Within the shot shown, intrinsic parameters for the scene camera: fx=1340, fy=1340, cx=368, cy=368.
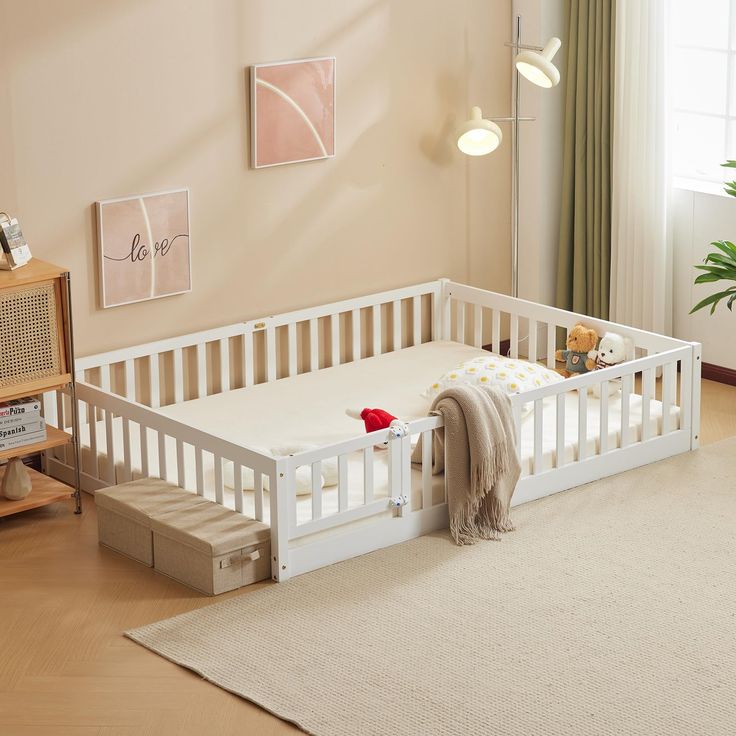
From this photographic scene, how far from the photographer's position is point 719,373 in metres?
5.66

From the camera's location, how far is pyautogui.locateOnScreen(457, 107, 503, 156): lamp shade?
205 inches

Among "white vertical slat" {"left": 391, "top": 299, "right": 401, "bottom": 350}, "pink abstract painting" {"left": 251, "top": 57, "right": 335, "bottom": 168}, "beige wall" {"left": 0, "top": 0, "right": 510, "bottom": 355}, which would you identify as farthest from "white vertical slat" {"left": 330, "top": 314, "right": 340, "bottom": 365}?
"pink abstract painting" {"left": 251, "top": 57, "right": 335, "bottom": 168}

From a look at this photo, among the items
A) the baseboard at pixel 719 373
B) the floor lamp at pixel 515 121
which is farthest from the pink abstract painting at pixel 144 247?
the baseboard at pixel 719 373

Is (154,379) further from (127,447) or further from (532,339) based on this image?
(532,339)

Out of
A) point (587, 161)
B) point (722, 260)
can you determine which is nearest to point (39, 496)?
point (722, 260)

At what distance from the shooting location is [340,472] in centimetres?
387

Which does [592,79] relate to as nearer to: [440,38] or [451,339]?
[440,38]

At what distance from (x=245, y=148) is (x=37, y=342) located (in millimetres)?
1205

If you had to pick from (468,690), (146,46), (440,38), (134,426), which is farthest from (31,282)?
(440,38)

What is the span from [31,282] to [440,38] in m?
2.18

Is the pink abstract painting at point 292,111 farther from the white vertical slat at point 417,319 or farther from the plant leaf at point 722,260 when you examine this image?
the plant leaf at point 722,260

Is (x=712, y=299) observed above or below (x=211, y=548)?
above

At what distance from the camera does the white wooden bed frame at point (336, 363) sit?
3.86 meters

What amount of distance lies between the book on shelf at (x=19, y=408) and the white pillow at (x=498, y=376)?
139cm
